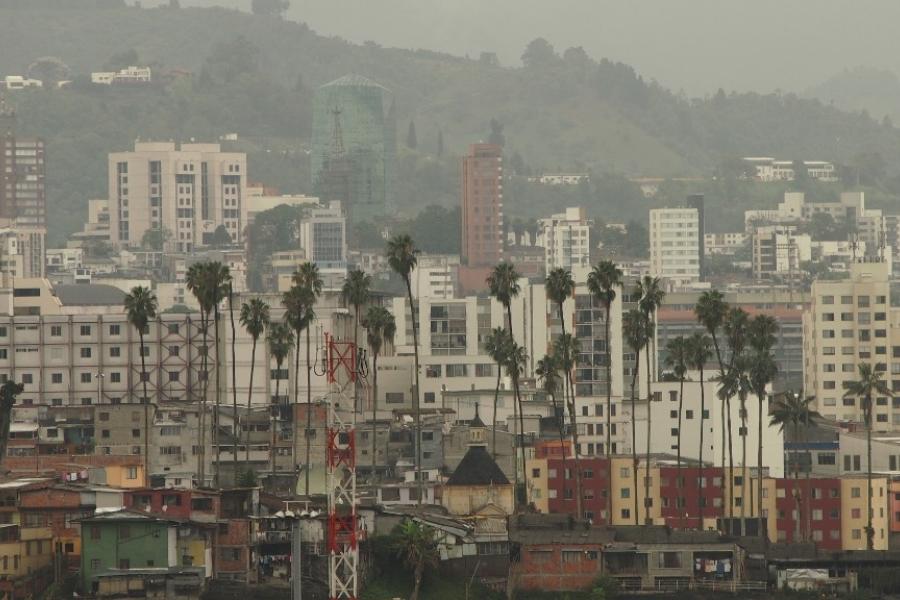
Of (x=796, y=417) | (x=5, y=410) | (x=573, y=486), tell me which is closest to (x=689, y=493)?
(x=573, y=486)

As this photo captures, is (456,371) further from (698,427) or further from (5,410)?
(5,410)

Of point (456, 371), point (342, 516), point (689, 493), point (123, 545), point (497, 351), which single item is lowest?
point (689, 493)

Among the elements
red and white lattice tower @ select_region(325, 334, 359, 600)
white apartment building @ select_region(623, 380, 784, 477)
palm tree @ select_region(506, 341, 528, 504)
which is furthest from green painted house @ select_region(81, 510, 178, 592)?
white apartment building @ select_region(623, 380, 784, 477)

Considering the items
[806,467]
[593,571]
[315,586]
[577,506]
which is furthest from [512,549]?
[806,467]

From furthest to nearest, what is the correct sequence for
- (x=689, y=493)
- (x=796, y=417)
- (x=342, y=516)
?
(x=796, y=417) < (x=689, y=493) < (x=342, y=516)

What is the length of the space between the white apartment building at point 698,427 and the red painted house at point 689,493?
16236 mm

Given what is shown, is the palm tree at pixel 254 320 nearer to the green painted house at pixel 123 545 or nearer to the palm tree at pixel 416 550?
the palm tree at pixel 416 550

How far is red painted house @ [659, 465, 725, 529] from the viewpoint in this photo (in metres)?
143

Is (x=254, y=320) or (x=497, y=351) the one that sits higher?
(x=254, y=320)

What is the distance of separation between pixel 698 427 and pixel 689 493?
22.7 meters

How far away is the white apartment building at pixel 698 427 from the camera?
162 m

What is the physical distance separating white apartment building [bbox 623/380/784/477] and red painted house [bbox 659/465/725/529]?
639 inches

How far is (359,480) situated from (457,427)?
10.7 meters

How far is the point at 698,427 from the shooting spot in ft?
545
